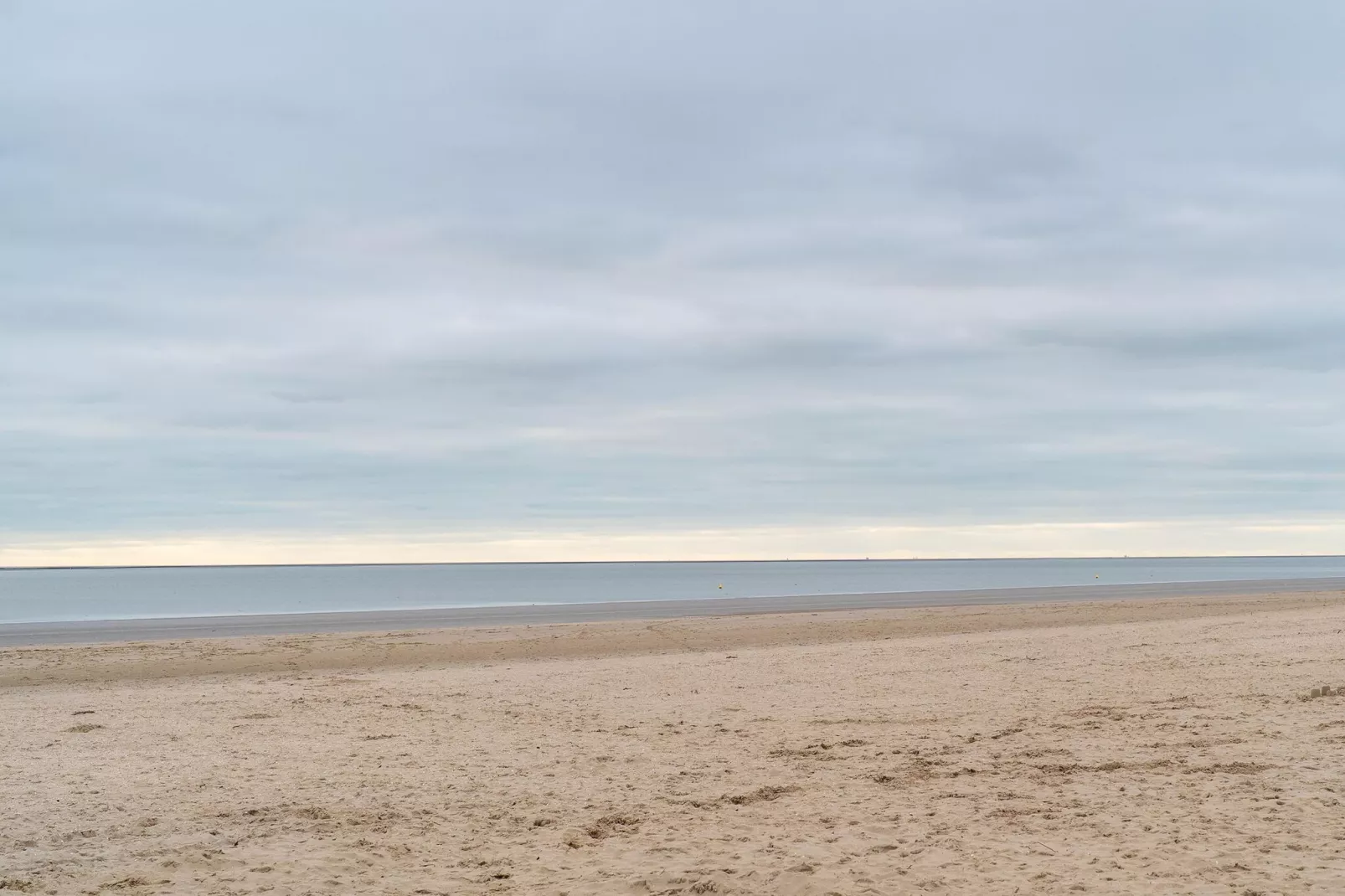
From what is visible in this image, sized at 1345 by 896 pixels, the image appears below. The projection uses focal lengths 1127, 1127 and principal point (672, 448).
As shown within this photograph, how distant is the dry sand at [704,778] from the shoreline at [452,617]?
1412 cm

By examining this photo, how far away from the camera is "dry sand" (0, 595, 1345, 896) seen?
26.6 feet

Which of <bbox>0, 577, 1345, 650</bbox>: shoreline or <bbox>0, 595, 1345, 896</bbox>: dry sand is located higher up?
<bbox>0, 595, 1345, 896</bbox>: dry sand

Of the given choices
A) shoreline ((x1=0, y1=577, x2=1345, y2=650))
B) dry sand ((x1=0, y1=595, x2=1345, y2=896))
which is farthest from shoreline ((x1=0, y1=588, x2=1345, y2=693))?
dry sand ((x1=0, y1=595, x2=1345, y2=896))

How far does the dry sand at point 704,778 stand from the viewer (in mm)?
8094

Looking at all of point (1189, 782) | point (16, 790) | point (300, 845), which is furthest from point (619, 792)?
point (16, 790)

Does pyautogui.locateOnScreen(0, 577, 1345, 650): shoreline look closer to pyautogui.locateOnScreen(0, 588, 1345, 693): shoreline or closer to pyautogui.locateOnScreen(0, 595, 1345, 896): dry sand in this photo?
pyautogui.locateOnScreen(0, 588, 1345, 693): shoreline

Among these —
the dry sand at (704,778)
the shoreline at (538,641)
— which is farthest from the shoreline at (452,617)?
the dry sand at (704,778)

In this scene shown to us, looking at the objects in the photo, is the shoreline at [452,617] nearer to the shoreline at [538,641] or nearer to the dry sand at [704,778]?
the shoreline at [538,641]

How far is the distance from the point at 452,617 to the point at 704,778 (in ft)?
111

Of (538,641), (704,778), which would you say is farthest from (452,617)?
(704,778)

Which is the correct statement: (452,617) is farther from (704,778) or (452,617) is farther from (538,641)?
(704,778)

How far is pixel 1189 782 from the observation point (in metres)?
9.87

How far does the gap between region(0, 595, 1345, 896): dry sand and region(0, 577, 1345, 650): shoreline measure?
1412 centimetres

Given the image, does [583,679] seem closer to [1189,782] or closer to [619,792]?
[619,792]
